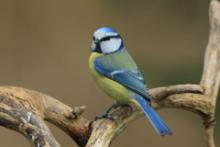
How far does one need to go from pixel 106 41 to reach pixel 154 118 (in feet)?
0.71

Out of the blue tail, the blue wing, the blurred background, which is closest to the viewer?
the blue tail

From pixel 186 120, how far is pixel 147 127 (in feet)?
0.48

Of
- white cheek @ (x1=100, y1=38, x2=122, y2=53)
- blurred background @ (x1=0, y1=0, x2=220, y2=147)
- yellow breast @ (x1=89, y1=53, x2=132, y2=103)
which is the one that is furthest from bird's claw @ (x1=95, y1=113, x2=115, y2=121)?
blurred background @ (x1=0, y1=0, x2=220, y2=147)

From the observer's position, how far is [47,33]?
2.68 metres

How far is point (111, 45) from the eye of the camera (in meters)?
1.58

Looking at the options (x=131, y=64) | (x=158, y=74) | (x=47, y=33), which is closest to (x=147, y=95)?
(x=131, y=64)

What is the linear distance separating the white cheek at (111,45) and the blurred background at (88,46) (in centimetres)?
102

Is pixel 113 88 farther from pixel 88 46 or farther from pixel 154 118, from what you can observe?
pixel 88 46

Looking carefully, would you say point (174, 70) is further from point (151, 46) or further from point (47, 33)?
point (47, 33)

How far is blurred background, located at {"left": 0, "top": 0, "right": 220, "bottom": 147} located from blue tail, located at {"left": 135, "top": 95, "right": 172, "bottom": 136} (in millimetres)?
1109

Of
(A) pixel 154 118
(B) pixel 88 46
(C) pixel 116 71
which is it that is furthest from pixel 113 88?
(B) pixel 88 46

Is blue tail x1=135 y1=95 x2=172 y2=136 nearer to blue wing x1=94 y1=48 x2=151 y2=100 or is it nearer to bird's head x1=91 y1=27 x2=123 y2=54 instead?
blue wing x1=94 y1=48 x2=151 y2=100

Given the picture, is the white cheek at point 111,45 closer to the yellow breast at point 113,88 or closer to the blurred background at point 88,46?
the yellow breast at point 113,88

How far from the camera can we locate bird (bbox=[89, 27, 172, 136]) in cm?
152
